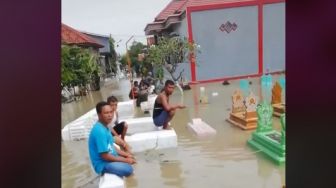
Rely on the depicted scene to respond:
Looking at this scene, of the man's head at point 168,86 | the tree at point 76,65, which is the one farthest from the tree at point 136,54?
the man's head at point 168,86

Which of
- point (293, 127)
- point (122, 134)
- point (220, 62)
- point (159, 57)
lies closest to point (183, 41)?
point (159, 57)

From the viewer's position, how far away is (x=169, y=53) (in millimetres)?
13070

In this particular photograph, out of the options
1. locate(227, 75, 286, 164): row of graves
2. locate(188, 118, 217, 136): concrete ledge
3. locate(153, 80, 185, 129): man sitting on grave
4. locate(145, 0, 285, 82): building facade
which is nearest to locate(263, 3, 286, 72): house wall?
locate(145, 0, 285, 82): building facade

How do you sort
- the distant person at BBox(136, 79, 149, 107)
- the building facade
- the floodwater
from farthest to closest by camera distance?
the building facade < the distant person at BBox(136, 79, 149, 107) < the floodwater

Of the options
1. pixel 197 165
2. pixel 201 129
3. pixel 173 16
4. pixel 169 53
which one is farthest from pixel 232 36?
pixel 197 165

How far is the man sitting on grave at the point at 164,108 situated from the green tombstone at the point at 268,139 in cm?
130

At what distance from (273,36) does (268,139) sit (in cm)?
1122

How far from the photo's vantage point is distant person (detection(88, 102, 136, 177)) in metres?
3.43

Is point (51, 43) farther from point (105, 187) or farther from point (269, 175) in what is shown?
point (269, 175)

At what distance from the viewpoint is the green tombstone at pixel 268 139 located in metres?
4.23

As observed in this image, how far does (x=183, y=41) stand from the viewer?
43.7 feet

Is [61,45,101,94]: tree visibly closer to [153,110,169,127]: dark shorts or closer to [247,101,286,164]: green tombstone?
[153,110,169,127]: dark shorts

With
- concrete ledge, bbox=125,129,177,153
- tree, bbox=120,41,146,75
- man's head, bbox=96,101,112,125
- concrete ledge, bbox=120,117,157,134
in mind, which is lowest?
concrete ledge, bbox=125,129,177,153

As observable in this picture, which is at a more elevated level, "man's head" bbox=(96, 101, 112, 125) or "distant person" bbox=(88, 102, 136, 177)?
"man's head" bbox=(96, 101, 112, 125)
